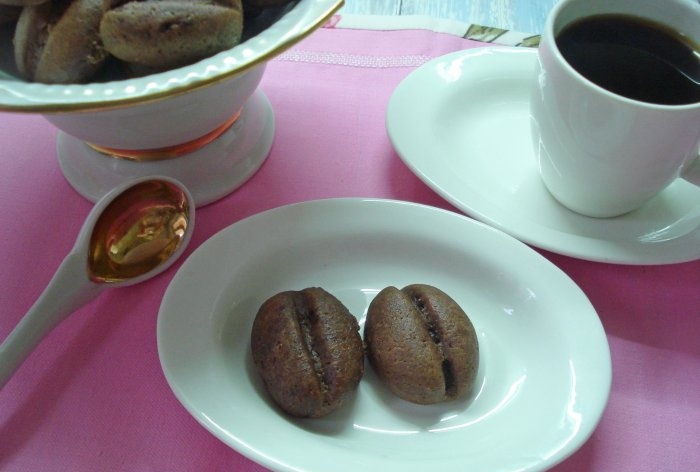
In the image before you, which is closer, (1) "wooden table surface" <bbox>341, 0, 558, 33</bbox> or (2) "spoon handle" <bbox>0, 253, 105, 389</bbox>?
(2) "spoon handle" <bbox>0, 253, 105, 389</bbox>

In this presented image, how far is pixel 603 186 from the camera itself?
0.49 meters

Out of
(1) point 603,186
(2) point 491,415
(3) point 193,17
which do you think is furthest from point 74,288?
(1) point 603,186

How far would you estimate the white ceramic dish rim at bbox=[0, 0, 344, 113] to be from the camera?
0.38m

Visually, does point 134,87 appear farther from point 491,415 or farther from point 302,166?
point 491,415

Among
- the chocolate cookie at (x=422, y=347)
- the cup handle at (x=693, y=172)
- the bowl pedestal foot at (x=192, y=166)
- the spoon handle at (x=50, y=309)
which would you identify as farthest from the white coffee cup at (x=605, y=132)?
the spoon handle at (x=50, y=309)

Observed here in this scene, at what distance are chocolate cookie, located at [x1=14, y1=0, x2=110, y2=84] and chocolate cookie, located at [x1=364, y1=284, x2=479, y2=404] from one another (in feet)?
0.97

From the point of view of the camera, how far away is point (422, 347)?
0.42 meters

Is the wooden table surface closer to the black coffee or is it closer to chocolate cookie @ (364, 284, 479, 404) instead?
the black coffee

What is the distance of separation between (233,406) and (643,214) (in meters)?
0.41

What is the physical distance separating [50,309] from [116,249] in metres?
0.08

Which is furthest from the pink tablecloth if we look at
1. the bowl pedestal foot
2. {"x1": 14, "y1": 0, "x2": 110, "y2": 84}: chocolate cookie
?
{"x1": 14, "y1": 0, "x2": 110, "y2": 84}: chocolate cookie

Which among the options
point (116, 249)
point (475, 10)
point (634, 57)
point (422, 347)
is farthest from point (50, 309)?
point (475, 10)

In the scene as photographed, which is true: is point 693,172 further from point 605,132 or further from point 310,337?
point 310,337

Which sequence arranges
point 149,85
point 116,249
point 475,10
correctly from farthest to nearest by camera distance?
point 475,10 → point 116,249 → point 149,85
